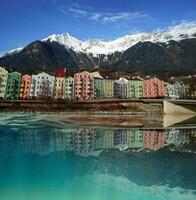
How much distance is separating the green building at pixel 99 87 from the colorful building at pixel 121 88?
7.60 metres

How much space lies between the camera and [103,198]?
47.7 feet

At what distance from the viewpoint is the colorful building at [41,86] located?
441 ft

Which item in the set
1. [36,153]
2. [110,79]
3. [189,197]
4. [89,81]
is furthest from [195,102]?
[189,197]

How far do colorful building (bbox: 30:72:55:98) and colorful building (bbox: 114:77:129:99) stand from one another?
2921 cm

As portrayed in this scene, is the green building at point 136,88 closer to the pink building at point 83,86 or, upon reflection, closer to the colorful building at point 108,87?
the colorful building at point 108,87

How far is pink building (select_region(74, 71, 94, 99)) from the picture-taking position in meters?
140

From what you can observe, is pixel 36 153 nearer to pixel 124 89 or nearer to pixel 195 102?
pixel 195 102

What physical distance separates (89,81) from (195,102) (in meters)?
55.8

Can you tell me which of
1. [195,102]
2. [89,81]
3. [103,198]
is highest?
[89,81]

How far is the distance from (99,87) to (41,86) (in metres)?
24.3

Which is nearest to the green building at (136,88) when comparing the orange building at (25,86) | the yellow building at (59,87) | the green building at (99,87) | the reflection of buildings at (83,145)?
the green building at (99,87)

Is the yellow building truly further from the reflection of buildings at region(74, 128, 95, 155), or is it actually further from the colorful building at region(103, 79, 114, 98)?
the reflection of buildings at region(74, 128, 95, 155)

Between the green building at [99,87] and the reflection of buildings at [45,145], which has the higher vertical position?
the green building at [99,87]

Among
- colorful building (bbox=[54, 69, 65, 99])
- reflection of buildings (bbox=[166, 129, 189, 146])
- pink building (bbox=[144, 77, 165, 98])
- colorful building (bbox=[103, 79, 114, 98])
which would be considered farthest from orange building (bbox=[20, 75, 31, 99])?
reflection of buildings (bbox=[166, 129, 189, 146])
